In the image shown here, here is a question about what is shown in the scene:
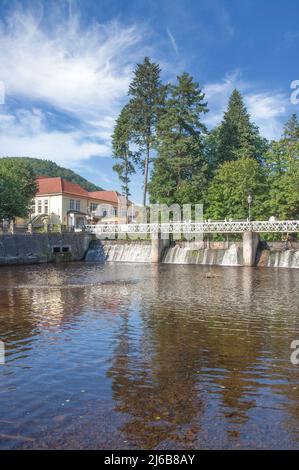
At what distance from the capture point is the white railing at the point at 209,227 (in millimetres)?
38375

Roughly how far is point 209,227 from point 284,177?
31.2 feet

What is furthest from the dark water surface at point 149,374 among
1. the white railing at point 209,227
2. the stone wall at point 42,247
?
the stone wall at point 42,247

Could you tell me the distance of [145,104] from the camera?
5369cm

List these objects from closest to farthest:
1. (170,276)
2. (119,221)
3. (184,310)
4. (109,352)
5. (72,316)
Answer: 1. (109,352)
2. (72,316)
3. (184,310)
4. (170,276)
5. (119,221)

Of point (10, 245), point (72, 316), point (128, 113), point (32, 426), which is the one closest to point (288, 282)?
point (72, 316)

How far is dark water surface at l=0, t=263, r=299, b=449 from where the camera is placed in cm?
596

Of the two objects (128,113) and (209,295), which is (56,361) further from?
(128,113)

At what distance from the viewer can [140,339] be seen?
11.4 metres

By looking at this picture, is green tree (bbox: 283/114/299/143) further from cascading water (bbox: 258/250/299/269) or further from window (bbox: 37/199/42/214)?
window (bbox: 37/199/42/214)

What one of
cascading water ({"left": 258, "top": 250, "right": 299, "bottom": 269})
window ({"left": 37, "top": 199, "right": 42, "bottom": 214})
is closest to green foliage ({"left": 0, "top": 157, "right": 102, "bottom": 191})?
window ({"left": 37, "top": 199, "right": 42, "bottom": 214})

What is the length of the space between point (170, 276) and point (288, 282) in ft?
26.1

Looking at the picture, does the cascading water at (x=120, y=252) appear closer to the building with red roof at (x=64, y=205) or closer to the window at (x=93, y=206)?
the building with red roof at (x=64, y=205)

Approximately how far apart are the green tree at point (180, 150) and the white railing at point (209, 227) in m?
5.39

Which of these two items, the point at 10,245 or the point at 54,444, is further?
the point at 10,245
